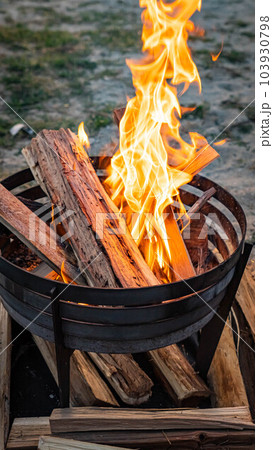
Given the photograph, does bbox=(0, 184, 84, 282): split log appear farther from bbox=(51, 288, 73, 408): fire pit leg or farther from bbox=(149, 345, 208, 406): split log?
bbox=(149, 345, 208, 406): split log

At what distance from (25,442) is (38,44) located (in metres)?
5.59

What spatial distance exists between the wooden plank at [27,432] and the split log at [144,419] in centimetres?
9

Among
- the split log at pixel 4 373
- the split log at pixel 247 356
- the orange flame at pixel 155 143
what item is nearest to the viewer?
the split log at pixel 4 373

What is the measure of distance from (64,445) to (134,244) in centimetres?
89

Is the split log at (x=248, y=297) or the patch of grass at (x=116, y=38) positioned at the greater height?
the patch of grass at (x=116, y=38)

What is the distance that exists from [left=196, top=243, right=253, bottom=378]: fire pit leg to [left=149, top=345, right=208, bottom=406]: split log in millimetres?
107

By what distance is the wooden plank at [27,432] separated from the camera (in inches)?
86.1

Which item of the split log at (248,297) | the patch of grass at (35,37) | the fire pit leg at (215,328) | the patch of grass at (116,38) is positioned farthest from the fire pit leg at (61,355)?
the patch of grass at (35,37)

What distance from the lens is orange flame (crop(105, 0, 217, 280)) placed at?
2467 mm

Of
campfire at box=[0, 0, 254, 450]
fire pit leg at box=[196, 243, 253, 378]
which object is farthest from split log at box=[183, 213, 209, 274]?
fire pit leg at box=[196, 243, 253, 378]

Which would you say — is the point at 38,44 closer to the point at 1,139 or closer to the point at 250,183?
the point at 1,139

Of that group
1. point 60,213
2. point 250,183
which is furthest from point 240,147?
point 60,213
